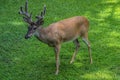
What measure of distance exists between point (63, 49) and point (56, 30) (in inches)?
59.4

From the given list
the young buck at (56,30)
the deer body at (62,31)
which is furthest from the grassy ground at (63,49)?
the deer body at (62,31)

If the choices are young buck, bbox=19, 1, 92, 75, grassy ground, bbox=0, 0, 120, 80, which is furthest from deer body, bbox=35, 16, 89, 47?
grassy ground, bbox=0, 0, 120, 80

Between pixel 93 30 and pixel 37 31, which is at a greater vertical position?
pixel 37 31

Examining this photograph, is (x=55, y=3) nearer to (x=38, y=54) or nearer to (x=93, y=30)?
(x=93, y=30)

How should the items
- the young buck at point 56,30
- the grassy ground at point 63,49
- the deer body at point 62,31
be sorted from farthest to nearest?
the grassy ground at point 63,49
the deer body at point 62,31
the young buck at point 56,30

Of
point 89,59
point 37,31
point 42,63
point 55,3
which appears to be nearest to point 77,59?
point 89,59

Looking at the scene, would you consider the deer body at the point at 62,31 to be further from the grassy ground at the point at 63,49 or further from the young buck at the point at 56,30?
the grassy ground at the point at 63,49

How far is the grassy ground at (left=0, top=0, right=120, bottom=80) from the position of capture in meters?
7.73

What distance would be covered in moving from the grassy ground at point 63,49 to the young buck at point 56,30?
56 centimetres

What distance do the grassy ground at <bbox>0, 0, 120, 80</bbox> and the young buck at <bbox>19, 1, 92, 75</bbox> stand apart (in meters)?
0.56

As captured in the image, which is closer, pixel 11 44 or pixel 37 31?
pixel 37 31

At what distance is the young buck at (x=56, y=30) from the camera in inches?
291

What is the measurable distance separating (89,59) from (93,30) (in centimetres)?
195

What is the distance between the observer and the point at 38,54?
28.7 ft
